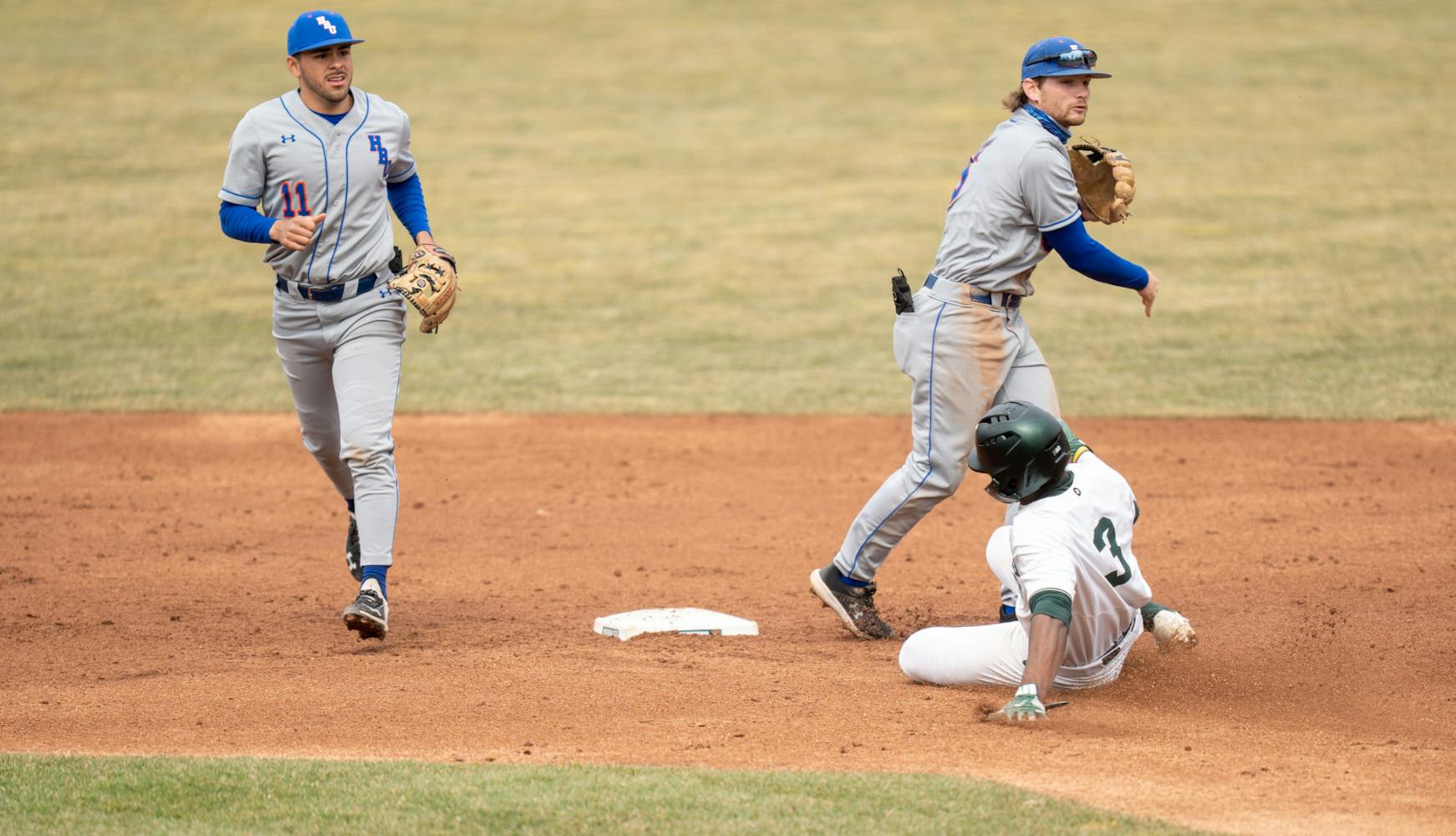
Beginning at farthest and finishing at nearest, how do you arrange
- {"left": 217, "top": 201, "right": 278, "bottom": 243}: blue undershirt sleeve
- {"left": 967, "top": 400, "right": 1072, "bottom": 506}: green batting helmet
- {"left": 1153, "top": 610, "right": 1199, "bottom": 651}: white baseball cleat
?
{"left": 217, "top": 201, "right": 278, "bottom": 243}: blue undershirt sleeve → {"left": 1153, "top": 610, "right": 1199, "bottom": 651}: white baseball cleat → {"left": 967, "top": 400, "right": 1072, "bottom": 506}: green batting helmet

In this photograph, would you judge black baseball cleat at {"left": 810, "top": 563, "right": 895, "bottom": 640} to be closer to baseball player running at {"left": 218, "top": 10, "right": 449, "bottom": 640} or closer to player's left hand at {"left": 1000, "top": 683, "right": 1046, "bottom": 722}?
player's left hand at {"left": 1000, "top": 683, "right": 1046, "bottom": 722}

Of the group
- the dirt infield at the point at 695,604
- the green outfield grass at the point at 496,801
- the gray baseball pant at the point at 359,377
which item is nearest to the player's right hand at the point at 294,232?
the gray baseball pant at the point at 359,377

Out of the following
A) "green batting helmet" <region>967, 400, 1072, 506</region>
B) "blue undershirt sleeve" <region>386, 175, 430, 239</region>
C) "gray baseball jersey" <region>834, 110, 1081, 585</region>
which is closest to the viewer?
"green batting helmet" <region>967, 400, 1072, 506</region>

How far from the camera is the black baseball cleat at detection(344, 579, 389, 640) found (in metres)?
5.50

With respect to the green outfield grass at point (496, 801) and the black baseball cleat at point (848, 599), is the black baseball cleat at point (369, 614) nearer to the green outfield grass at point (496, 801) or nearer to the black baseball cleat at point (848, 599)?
the green outfield grass at point (496, 801)

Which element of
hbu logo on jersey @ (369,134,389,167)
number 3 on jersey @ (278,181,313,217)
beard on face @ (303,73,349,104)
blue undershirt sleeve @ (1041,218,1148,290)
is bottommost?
blue undershirt sleeve @ (1041,218,1148,290)

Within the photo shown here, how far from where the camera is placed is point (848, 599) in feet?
19.4

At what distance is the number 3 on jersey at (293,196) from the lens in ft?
19.2

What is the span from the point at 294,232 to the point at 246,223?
0.94 feet

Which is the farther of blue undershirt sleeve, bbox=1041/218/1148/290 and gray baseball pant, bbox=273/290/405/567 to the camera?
gray baseball pant, bbox=273/290/405/567

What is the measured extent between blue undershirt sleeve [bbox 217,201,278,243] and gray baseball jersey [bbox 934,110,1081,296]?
8.07 feet

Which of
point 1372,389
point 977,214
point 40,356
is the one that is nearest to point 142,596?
point 977,214

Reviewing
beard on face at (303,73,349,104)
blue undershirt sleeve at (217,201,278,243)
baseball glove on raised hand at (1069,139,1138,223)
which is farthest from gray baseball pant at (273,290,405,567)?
baseball glove on raised hand at (1069,139,1138,223)

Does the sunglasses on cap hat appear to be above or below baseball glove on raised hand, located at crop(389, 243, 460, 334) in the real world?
above
